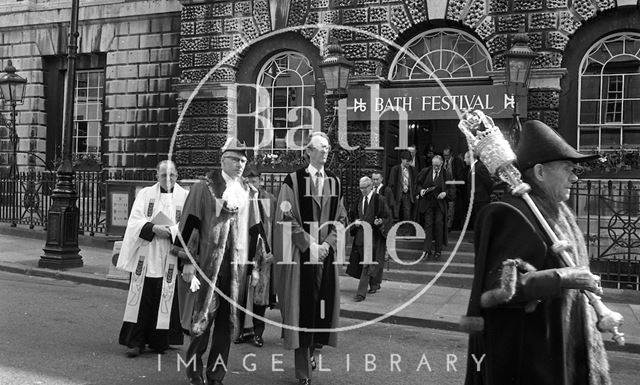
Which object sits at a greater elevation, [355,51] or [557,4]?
[557,4]

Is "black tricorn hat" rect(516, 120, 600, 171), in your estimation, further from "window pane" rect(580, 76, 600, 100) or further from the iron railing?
"window pane" rect(580, 76, 600, 100)

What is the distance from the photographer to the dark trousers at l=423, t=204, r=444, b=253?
11945mm

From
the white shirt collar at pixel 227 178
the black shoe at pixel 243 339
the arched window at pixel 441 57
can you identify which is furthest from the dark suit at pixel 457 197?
the white shirt collar at pixel 227 178

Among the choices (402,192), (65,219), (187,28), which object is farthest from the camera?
(187,28)

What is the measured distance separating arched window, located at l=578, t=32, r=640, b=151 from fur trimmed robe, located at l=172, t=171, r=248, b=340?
34.0ft

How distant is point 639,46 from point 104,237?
43.4 feet

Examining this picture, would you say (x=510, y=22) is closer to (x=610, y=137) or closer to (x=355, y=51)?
(x=610, y=137)

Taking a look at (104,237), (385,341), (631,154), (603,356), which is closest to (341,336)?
(385,341)

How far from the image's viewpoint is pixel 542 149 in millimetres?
3180

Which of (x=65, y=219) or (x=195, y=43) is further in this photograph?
(x=195, y=43)

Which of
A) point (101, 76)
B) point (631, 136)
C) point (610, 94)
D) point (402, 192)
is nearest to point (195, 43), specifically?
point (101, 76)

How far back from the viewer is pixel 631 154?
12.8m

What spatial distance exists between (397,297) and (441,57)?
22.7 ft

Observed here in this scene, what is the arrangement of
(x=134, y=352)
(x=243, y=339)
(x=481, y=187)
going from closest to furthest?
(x=134, y=352)
(x=243, y=339)
(x=481, y=187)
